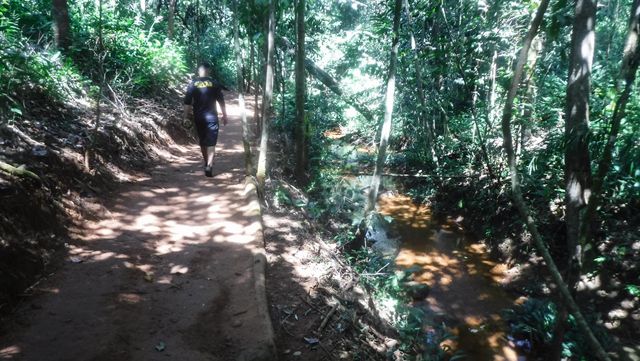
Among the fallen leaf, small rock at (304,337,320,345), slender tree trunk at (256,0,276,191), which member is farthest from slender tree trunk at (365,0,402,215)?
the fallen leaf

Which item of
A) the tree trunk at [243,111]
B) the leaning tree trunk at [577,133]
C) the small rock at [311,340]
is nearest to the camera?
the small rock at [311,340]

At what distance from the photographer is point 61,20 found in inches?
310

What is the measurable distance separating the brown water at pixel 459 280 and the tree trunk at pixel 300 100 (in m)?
3.27

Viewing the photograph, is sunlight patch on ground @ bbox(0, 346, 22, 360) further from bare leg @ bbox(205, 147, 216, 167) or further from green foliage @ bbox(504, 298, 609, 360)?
green foliage @ bbox(504, 298, 609, 360)

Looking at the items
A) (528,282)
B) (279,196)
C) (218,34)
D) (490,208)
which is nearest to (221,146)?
(279,196)

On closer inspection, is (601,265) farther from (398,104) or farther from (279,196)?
(398,104)

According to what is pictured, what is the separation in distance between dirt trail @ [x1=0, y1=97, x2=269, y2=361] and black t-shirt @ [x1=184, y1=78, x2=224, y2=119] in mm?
1711

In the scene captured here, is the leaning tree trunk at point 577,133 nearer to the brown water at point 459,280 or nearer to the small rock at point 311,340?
the brown water at point 459,280

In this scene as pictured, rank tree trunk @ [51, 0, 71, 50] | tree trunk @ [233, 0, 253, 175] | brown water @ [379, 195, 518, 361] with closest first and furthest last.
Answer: brown water @ [379, 195, 518, 361]
tree trunk @ [233, 0, 253, 175]
tree trunk @ [51, 0, 71, 50]

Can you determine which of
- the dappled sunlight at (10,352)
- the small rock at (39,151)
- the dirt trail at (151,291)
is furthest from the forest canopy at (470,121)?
the dappled sunlight at (10,352)

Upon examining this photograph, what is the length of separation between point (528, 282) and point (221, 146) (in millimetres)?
8181

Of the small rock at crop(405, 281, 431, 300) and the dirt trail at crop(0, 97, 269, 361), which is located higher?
the dirt trail at crop(0, 97, 269, 361)

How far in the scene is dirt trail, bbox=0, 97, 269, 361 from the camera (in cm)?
331

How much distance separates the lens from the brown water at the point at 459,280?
6641 mm
